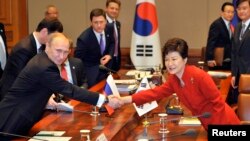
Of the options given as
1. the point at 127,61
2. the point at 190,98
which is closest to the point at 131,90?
the point at 190,98

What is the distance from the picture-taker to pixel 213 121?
10.8ft

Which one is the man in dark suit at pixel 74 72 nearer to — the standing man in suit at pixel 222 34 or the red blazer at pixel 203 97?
the red blazer at pixel 203 97

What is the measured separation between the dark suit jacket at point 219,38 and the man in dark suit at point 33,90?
4039 millimetres

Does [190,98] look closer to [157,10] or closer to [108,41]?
[108,41]

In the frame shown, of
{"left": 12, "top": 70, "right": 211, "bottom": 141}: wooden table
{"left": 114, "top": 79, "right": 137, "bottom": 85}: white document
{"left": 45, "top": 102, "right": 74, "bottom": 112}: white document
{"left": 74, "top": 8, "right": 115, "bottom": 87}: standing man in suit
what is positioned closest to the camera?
{"left": 12, "top": 70, "right": 211, "bottom": 141}: wooden table

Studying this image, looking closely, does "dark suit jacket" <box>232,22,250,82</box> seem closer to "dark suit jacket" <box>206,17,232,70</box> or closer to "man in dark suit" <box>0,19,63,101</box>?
"dark suit jacket" <box>206,17,232,70</box>

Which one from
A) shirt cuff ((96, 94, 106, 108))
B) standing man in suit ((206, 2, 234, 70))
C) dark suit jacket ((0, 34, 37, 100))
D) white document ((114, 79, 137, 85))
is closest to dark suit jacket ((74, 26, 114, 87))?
white document ((114, 79, 137, 85))

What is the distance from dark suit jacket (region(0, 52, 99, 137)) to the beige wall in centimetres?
519

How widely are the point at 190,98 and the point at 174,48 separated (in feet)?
1.14

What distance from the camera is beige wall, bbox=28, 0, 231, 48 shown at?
28.0 feet

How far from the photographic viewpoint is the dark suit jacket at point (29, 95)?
11.6 ft

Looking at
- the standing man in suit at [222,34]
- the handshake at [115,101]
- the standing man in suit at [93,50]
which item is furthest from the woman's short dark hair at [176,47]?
the standing man in suit at [222,34]

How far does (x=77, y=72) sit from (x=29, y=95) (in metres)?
1.48

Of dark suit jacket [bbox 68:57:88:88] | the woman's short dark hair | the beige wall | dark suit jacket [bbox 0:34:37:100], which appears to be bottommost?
dark suit jacket [bbox 68:57:88:88]
